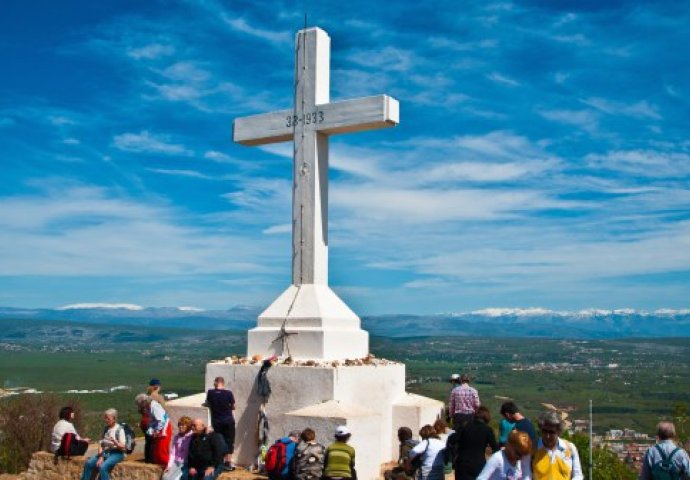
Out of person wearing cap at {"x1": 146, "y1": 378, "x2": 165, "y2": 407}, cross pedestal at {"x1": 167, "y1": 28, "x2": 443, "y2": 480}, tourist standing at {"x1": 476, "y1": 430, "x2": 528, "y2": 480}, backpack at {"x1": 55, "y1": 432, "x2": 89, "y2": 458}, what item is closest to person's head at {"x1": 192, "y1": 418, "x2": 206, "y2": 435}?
cross pedestal at {"x1": 167, "y1": 28, "x2": 443, "y2": 480}

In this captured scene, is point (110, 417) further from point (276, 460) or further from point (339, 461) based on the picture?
point (339, 461)

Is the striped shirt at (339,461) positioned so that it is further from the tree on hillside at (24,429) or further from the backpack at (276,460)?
the tree on hillside at (24,429)

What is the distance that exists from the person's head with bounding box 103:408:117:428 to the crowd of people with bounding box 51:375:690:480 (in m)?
0.02

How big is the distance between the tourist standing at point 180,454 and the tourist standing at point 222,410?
3.70ft

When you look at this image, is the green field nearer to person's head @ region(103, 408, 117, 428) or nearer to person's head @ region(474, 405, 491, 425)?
person's head @ region(474, 405, 491, 425)

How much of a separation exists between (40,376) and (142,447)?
4141 inches

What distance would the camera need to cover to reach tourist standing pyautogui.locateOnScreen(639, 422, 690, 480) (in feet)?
21.7

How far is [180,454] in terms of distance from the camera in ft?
28.3

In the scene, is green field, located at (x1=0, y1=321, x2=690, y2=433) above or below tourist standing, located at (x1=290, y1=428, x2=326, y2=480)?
below

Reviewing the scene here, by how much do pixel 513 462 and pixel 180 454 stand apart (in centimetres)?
407

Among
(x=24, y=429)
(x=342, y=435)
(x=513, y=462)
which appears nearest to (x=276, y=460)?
(x=342, y=435)

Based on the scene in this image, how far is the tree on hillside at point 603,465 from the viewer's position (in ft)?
70.9

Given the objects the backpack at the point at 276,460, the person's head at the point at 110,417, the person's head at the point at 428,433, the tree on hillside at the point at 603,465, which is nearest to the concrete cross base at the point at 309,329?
the person's head at the point at 110,417

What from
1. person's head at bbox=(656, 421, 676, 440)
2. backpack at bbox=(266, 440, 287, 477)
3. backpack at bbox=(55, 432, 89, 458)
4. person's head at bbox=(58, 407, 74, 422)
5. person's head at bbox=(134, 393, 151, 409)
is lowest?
backpack at bbox=(55, 432, 89, 458)
